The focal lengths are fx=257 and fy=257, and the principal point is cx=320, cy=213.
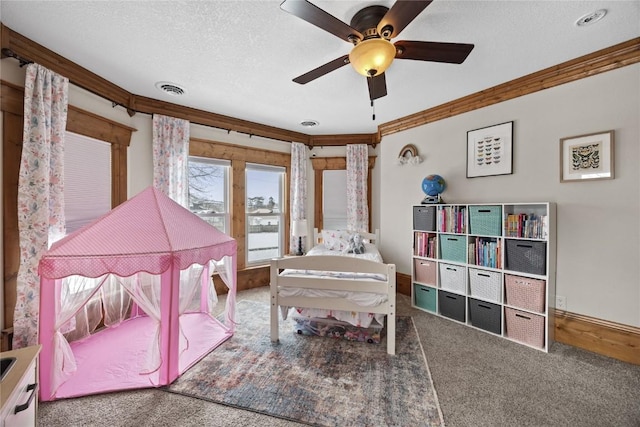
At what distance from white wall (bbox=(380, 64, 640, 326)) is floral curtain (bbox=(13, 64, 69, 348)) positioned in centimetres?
430

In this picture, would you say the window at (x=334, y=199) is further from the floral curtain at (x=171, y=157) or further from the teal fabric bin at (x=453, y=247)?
the floral curtain at (x=171, y=157)

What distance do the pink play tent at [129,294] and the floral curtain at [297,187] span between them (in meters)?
1.94

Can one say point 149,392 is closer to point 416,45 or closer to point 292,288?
point 292,288

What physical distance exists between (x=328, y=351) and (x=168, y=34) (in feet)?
9.95

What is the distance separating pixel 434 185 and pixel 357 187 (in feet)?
4.84

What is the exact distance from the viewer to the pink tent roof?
1.86 meters

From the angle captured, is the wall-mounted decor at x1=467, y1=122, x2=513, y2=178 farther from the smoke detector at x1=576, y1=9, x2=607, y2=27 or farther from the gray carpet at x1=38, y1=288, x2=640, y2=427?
the gray carpet at x1=38, y1=288, x2=640, y2=427

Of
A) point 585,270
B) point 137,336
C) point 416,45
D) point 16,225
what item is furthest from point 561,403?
point 16,225

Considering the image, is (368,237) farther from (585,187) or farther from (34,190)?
(34,190)

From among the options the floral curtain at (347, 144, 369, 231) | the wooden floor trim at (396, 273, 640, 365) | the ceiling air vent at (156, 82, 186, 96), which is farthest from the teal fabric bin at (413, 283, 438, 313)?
the ceiling air vent at (156, 82, 186, 96)

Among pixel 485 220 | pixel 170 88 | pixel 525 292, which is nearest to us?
pixel 525 292

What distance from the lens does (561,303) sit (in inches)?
100

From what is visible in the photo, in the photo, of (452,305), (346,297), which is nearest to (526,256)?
(452,305)

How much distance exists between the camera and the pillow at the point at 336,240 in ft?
13.5
